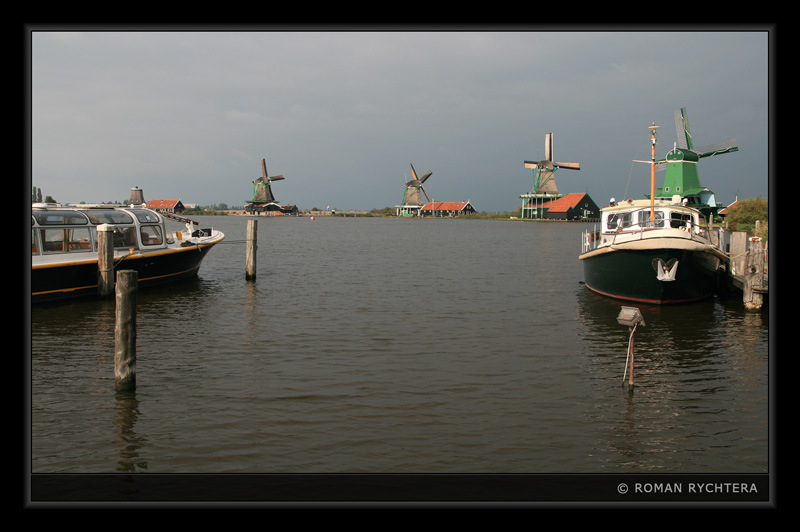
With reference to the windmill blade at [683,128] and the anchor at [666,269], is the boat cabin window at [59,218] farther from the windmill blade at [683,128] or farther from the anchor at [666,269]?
the windmill blade at [683,128]

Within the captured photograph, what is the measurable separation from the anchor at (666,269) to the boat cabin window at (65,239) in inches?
877

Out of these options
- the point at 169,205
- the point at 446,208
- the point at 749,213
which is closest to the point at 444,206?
the point at 446,208

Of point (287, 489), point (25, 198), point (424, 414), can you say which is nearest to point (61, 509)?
point (287, 489)

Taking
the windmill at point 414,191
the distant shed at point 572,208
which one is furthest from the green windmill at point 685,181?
the windmill at point 414,191

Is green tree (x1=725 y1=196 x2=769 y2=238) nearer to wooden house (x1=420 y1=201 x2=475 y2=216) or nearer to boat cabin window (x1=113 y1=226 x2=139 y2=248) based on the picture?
boat cabin window (x1=113 y1=226 x2=139 y2=248)

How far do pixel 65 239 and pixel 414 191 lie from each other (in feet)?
550

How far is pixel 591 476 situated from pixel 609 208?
61.5ft

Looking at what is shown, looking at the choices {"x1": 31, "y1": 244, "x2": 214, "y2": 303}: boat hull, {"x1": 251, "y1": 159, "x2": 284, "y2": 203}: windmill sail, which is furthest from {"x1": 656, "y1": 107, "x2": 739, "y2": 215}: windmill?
{"x1": 251, "y1": 159, "x2": 284, "y2": 203}: windmill sail

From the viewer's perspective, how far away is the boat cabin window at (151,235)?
26188 mm

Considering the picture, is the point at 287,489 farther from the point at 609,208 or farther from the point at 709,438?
the point at 609,208

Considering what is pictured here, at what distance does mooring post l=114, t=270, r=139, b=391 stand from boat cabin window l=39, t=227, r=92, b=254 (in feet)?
41.8

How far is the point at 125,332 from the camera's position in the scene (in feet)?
38.1

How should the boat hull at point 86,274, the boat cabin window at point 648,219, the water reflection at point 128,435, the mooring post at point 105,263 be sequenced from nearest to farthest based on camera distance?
the water reflection at point 128,435 < the boat hull at point 86,274 < the mooring post at point 105,263 < the boat cabin window at point 648,219

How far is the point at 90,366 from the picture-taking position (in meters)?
14.1
